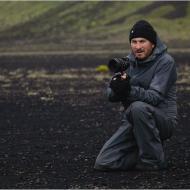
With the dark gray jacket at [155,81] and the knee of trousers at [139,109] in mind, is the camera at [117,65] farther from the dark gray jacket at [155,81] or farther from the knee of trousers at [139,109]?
the knee of trousers at [139,109]

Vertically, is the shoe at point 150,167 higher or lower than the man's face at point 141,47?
lower

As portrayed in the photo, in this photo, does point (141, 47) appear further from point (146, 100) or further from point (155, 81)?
point (146, 100)

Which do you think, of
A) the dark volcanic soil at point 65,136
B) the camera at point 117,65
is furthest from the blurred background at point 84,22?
the camera at point 117,65

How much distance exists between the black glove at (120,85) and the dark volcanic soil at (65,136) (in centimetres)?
95

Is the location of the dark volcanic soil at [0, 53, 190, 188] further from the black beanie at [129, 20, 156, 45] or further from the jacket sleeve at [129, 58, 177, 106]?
the black beanie at [129, 20, 156, 45]

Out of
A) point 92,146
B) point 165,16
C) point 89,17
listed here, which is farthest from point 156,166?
point 89,17

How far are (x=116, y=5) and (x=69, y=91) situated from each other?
67699mm

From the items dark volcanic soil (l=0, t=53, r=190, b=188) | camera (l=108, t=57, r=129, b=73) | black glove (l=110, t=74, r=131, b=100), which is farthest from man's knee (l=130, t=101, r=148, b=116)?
dark volcanic soil (l=0, t=53, r=190, b=188)

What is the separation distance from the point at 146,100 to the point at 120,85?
1.40 ft

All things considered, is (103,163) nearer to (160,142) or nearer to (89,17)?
(160,142)

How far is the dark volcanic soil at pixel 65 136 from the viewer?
8125mm

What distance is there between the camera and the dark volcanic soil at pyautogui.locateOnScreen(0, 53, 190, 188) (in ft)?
26.7

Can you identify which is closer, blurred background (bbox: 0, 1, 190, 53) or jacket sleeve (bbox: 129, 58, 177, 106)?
jacket sleeve (bbox: 129, 58, 177, 106)

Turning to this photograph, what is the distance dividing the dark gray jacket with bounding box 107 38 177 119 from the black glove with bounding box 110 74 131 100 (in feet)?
0.36
